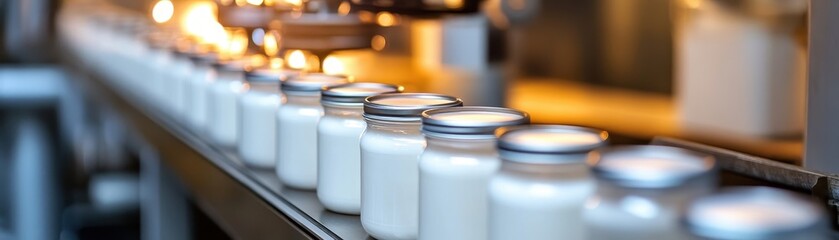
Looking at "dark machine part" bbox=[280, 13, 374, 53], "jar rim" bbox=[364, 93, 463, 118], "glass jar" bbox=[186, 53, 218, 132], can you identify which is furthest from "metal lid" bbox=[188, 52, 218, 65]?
"jar rim" bbox=[364, 93, 463, 118]

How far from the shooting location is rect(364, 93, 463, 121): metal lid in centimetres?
65

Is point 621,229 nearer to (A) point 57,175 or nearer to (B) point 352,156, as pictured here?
(B) point 352,156

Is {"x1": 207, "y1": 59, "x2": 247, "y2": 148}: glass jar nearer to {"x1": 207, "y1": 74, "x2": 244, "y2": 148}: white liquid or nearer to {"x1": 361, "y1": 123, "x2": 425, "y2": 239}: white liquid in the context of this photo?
{"x1": 207, "y1": 74, "x2": 244, "y2": 148}: white liquid

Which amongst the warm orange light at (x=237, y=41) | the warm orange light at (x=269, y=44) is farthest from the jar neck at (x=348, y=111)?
the warm orange light at (x=237, y=41)

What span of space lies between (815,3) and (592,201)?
54 cm

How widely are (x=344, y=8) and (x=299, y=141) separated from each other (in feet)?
1.48

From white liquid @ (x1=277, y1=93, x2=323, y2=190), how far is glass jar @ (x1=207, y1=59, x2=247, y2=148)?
0.23 m

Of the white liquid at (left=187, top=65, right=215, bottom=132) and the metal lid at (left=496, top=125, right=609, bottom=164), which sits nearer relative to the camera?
the metal lid at (left=496, top=125, right=609, bottom=164)

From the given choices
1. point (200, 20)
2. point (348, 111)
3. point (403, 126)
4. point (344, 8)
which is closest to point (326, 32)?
point (344, 8)

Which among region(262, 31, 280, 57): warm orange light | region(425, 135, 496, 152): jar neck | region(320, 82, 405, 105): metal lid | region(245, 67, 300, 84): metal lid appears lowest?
region(425, 135, 496, 152): jar neck

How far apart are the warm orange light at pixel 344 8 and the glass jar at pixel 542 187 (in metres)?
0.78

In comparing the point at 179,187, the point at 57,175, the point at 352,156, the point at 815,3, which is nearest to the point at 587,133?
the point at 352,156

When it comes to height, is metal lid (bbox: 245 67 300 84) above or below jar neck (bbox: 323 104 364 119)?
above

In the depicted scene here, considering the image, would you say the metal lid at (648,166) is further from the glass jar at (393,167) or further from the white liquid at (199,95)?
the white liquid at (199,95)
